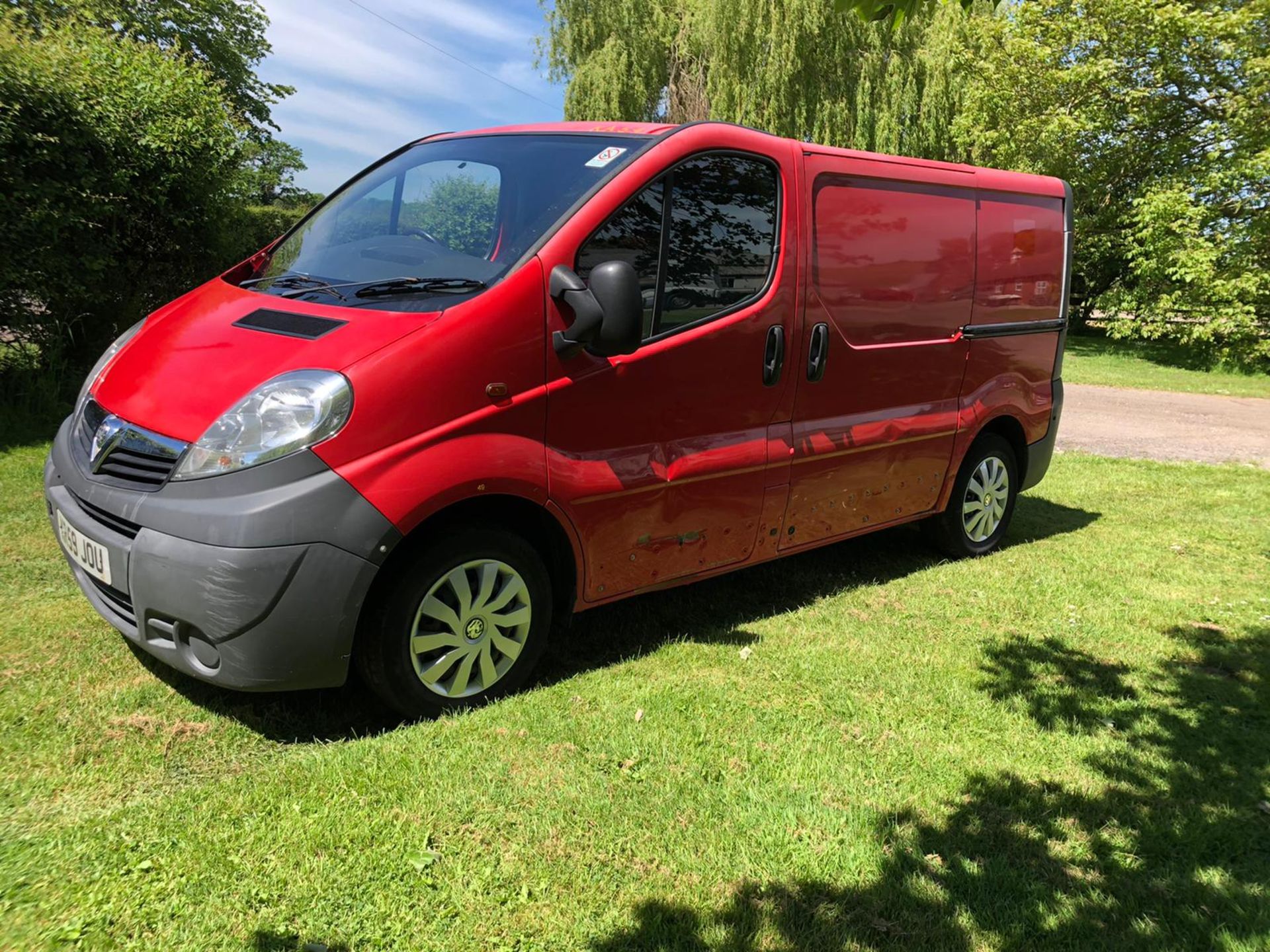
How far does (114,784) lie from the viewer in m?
2.86

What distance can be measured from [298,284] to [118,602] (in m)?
1.37

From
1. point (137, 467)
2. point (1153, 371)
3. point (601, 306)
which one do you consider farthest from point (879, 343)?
point (1153, 371)

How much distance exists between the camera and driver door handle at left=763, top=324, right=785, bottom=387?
13.5 ft

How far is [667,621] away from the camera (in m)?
4.50

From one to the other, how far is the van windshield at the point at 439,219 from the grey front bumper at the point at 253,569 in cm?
82

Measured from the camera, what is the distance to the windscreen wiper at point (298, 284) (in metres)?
3.56

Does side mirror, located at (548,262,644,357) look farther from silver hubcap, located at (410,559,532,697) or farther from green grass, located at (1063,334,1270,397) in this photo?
green grass, located at (1063,334,1270,397)

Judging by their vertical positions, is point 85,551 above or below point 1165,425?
above

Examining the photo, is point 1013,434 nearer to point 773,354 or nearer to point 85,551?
point 773,354

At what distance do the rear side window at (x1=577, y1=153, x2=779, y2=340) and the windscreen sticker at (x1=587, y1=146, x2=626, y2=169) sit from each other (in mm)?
195

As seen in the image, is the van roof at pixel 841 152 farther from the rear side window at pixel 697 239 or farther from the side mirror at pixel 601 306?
the side mirror at pixel 601 306

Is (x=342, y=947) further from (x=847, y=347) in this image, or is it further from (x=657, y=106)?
(x=657, y=106)

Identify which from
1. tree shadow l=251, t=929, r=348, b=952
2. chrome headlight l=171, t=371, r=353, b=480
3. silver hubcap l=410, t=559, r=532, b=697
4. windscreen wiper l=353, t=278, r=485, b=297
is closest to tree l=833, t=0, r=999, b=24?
windscreen wiper l=353, t=278, r=485, b=297

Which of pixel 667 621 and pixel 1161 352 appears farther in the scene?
pixel 1161 352
